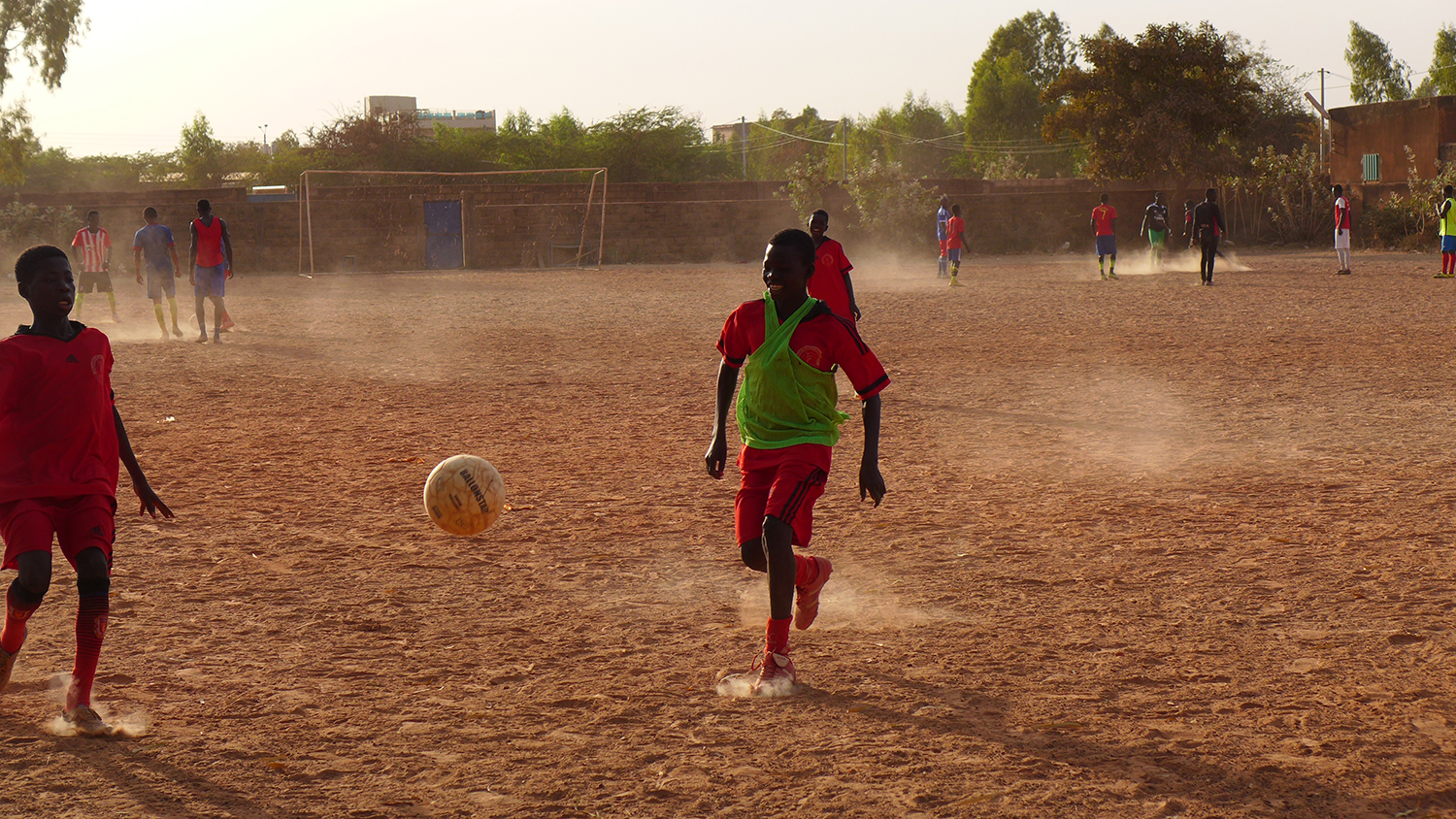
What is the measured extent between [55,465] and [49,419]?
15cm

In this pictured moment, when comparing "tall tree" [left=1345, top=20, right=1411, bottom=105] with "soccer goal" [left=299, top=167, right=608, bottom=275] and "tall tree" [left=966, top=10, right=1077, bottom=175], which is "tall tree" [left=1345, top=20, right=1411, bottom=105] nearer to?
"tall tree" [left=966, top=10, right=1077, bottom=175]

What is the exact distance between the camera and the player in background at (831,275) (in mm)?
9531

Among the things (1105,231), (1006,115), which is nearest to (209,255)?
(1105,231)

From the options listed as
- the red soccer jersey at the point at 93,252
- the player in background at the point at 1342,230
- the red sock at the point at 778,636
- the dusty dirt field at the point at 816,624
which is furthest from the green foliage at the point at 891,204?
the red sock at the point at 778,636

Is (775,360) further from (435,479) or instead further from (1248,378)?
(1248,378)

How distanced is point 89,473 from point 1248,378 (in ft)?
34.6

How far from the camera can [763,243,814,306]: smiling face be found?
4359mm

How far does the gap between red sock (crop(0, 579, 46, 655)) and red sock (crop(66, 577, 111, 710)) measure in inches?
5.5

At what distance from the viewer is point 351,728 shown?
4.02 meters

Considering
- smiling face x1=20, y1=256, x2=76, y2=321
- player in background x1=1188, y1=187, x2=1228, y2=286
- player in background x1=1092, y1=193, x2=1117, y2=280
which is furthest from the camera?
player in background x1=1092, y1=193, x2=1117, y2=280

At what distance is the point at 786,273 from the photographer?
4375 millimetres

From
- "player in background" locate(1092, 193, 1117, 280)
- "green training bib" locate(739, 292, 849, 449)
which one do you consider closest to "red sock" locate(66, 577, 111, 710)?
"green training bib" locate(739, 292, 849, 449)

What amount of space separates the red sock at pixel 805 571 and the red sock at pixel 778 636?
255mm

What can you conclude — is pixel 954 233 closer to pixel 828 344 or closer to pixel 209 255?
pixel 209 255
